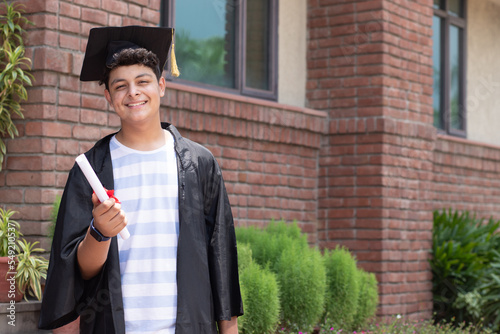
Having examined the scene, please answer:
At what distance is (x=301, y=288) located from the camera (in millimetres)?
5668

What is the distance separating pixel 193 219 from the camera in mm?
2924

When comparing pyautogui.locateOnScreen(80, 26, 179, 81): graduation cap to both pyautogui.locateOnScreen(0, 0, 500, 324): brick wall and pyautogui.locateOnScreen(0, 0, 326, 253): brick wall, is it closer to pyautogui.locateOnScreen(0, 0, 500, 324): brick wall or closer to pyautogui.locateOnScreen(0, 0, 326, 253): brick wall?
pyautogui.locateOnScreen(0, 0, 326, 253): brick wall

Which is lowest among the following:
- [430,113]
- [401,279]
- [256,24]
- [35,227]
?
[401,279]

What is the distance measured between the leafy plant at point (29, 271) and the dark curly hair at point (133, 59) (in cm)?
181

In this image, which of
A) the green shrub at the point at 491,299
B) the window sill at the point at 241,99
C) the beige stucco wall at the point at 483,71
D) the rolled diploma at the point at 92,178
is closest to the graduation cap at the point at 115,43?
the rolled diploma at the point at 92,178

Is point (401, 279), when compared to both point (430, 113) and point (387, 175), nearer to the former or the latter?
point (387, 175)

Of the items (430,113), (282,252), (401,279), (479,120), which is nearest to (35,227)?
(282,252)

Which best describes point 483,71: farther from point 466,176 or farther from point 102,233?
point 102,233

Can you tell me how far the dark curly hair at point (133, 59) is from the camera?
3.00m

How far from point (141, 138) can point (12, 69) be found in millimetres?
2225

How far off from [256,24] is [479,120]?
4.64 meters

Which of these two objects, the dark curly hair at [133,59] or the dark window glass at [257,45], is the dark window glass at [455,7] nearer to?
the dark window glass at [257,45]

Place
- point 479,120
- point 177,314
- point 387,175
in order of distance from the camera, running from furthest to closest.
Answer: point 479,120 → point 387,175 → point 177,314

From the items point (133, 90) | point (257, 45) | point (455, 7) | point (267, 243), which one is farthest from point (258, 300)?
point (455, 7)
